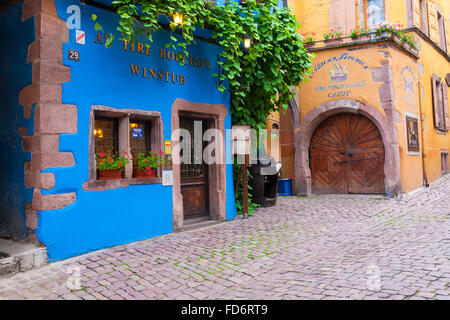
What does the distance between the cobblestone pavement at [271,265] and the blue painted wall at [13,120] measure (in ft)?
3.57

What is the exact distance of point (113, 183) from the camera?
5.22 m

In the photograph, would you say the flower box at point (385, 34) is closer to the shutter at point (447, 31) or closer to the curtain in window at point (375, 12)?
the curtain in window at point (375, 12)

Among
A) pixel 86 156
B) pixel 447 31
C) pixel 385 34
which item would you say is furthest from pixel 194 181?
pixel 447 31

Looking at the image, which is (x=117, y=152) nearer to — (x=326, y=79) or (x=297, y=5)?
(x=326, y=79)

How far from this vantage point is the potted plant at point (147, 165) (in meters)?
5.71

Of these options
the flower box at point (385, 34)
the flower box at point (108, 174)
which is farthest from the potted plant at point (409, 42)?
the flower box at point (108, 174)

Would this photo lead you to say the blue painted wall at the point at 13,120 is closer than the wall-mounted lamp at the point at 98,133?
Yes

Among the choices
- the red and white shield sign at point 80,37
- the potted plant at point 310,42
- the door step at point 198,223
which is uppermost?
the potted plant at point 310,42

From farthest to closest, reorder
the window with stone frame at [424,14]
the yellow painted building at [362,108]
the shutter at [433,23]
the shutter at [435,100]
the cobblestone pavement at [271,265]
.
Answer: the shutter at [433,23], the shutter at [435,100], the window with stone frame at [424,14], the yellow painted building at [362,108], the cobblestone pavement at [271,265]

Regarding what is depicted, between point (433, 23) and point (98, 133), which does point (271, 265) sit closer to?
point (98, 133)

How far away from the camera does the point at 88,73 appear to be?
499cm

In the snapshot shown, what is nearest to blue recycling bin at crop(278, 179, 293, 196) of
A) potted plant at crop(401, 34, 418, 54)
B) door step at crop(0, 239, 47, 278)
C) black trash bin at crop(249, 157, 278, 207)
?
black trash bin at crop(249, 157, 278, 207)

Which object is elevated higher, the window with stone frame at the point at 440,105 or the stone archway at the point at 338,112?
the window with stone frame at the point at 440,105

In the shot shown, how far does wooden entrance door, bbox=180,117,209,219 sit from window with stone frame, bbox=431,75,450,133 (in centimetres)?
1027
